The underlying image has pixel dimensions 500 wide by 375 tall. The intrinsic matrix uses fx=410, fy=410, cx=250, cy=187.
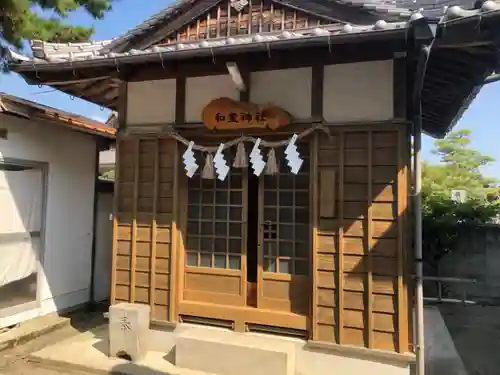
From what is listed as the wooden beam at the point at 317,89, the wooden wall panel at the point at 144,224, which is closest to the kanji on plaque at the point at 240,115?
the wooden beam at the point at 317,89

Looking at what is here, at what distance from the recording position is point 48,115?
705cm

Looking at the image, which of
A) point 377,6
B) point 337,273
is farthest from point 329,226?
point 377,6

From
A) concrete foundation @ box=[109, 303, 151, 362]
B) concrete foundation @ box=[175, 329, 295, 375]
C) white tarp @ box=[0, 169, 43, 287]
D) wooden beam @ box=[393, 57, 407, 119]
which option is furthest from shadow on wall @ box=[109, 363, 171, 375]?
wooden beam @ box=[393, 57, 407, 119]

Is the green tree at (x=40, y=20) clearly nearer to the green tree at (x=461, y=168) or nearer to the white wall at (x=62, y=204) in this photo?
the white wall at (x=62, y=204)

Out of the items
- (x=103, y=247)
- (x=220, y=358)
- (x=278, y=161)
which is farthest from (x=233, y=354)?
(x=103, y=247)

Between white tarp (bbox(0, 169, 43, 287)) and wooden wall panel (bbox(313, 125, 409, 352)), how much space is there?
16.3 ft

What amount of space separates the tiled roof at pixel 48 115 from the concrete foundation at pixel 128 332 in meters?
3.44

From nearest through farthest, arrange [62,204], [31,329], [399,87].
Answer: [399,87], [31,329], [62,204]

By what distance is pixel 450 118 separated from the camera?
884 cm

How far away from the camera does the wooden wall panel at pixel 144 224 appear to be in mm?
5992

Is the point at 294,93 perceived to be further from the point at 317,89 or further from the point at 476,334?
the point at 476,334

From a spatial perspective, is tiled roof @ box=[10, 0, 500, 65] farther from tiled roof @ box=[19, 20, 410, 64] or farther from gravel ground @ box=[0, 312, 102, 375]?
gravel ground @ box=[0, 312, 102, 375]

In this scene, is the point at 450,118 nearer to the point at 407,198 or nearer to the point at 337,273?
the point at 407,198

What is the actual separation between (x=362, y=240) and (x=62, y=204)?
5613mm
